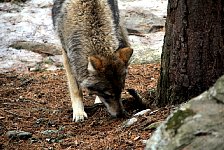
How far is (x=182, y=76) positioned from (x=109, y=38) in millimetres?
1283

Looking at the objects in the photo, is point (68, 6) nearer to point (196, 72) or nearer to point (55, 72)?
point (196, 72)

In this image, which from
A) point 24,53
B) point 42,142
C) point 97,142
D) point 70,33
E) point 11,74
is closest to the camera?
point 97,142

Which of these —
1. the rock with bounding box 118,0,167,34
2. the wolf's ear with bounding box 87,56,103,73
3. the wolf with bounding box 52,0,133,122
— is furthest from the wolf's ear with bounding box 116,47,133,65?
the rock with bounding box 118,0,167,34

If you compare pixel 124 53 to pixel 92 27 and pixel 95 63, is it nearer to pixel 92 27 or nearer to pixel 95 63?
pixel 95 63

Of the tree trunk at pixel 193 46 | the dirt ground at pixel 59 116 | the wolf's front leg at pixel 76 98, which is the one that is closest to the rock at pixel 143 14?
the dirt ground at pixel 59 116

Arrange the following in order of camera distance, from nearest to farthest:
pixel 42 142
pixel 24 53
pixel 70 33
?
pixel 42 142 → pixel 70 33 → pixel 24 53

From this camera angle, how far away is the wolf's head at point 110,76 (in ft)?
20.2

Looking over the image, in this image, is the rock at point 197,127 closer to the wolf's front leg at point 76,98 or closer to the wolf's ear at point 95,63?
the wolf's ear at point 95,63

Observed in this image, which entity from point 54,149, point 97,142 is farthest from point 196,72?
point 54,149

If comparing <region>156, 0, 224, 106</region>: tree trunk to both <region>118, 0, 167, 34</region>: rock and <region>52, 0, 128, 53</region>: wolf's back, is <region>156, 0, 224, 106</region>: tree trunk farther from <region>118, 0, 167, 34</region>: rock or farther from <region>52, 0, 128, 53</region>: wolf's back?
<region>118, 0, 167, 34</region>: rock

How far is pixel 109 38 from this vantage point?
6473mm

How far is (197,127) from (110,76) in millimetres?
3090

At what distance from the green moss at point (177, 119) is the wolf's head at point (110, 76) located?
2.81 m

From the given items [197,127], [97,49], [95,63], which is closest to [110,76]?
[95,63]
